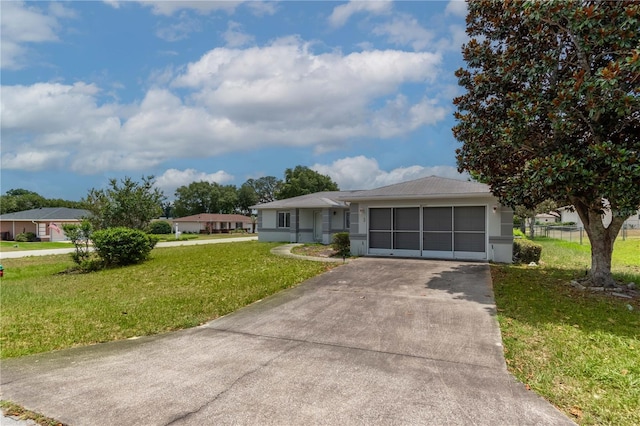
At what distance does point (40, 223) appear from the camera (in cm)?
3531

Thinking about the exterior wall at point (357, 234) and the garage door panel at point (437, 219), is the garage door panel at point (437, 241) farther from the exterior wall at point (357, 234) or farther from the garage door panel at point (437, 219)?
the exterior wall at point (357, 234)

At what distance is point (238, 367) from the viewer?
4328 millimetres

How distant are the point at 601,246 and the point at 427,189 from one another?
235 inches

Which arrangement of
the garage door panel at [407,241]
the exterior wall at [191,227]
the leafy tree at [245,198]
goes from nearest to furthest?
the garage door panel at [407,241], the exterior wall at [191,227], the leafy tree at [245,198]

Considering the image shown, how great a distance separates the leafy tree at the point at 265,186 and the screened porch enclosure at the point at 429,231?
2484 inches

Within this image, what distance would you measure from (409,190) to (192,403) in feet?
39.2

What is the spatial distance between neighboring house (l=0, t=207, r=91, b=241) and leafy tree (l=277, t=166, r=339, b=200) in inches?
952

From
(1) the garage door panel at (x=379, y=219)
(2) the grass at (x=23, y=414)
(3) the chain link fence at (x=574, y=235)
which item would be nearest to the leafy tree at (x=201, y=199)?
(3) the chain link fence at (x=574, y=235)

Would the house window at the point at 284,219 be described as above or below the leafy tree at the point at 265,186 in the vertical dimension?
below

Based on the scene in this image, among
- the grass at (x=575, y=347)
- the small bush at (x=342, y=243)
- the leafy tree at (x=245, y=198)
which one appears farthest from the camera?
the leafy tree at (x=245, y=198)

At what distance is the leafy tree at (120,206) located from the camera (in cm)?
1555

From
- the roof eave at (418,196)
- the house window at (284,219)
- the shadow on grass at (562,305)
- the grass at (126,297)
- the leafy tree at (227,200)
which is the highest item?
the leafy tree at (227,200)

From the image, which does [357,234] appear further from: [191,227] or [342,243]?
[191,227]

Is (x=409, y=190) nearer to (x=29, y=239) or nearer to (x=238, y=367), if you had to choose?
(x=238, y=367)
